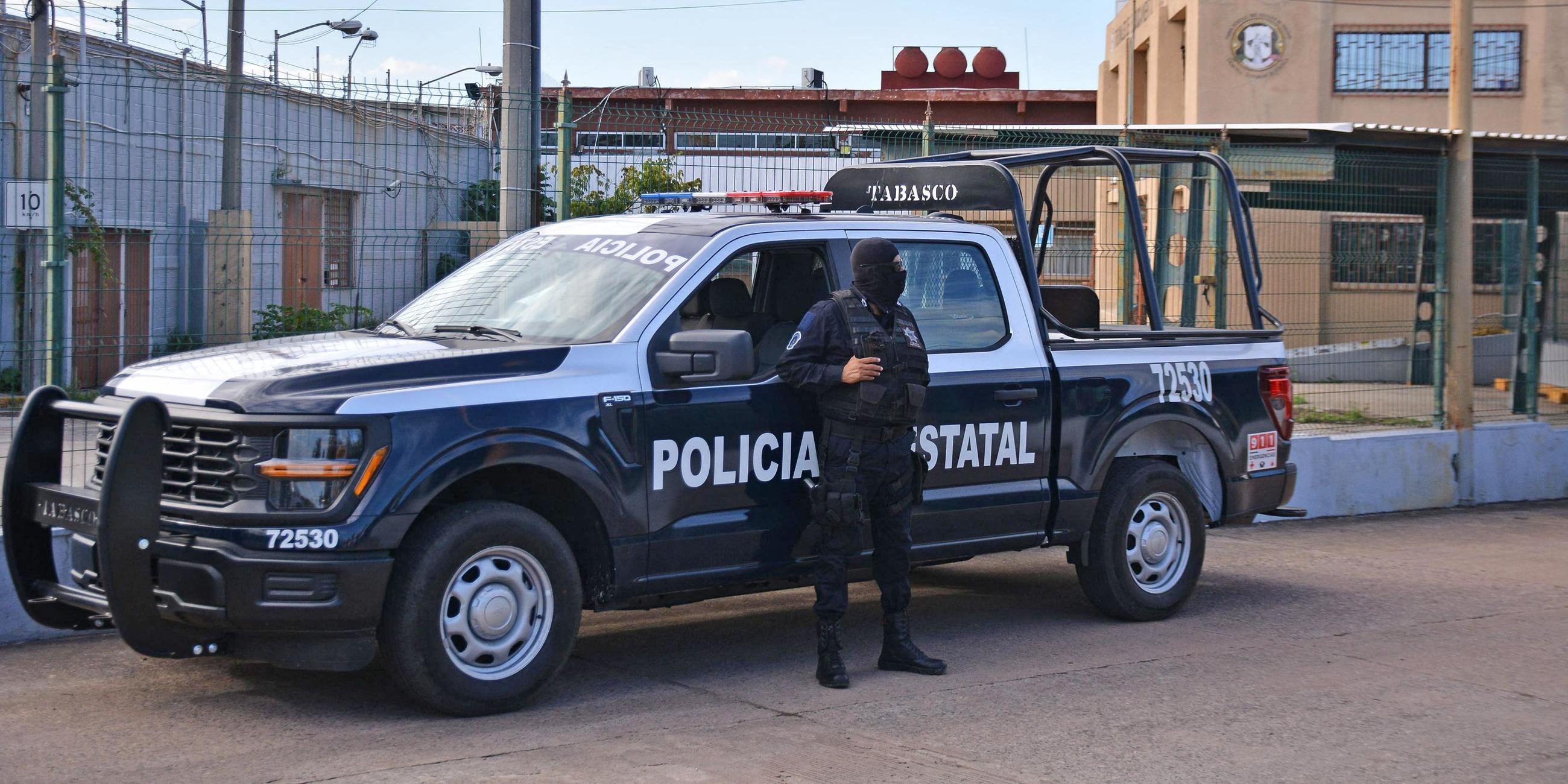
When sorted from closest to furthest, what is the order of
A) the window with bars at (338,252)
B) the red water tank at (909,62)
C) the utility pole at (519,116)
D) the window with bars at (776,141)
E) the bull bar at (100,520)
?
the bull bar at (100,520) < the window with bars at (338,252) < the utility pole at (519,116) < the window with bars at (776,141) < the red water tank at (909,62)

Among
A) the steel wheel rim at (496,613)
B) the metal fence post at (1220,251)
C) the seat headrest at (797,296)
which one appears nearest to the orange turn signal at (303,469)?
the steel wheel rim at (496,613)

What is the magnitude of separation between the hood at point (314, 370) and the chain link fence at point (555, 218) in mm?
1411

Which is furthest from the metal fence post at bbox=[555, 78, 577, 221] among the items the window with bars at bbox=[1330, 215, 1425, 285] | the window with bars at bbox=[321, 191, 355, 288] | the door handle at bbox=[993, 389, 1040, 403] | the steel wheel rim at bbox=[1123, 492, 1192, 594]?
the window with bars at bbox=[1330, 215, 1425, 285]

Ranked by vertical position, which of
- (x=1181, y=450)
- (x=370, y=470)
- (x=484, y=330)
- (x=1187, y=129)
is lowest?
(x=1181, y=450)

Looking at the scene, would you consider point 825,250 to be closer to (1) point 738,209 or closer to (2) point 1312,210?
(1) point 738,209

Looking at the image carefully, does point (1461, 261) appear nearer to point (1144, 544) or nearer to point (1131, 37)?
point (1144, 544)

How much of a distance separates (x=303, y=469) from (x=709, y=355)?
1.56 m

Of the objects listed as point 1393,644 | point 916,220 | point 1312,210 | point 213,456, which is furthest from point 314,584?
point 1312,210

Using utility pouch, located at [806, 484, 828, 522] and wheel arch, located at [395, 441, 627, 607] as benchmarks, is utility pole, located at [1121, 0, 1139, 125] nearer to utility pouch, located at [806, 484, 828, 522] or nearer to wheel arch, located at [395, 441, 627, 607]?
utility pouch, located at [806, 484, 828, 522]

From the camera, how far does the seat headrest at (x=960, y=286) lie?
277 inches

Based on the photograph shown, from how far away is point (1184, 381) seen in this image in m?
7.74

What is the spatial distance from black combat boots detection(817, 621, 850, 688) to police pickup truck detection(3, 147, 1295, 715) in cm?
32

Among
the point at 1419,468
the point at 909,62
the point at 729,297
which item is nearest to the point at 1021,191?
the point at 729,297

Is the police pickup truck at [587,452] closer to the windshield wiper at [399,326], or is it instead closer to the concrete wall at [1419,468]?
the windshield wiper at [399,326]
